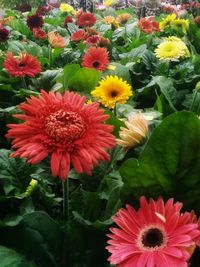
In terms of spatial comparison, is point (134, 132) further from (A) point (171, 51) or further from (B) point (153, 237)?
(A) point (171, 51)

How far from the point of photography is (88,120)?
0.92 meters

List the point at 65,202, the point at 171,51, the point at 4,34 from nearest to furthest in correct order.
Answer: the point at 65,202
the point at 171,51
the point at 4,34

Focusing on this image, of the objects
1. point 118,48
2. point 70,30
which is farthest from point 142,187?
point 70,30

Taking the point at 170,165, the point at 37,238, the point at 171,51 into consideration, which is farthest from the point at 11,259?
the point at 171,51

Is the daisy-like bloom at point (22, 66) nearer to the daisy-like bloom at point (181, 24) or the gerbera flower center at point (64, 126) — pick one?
the gerbera flower center at point (64, 126)

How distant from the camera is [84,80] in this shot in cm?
181

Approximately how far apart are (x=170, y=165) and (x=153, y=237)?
0.21m

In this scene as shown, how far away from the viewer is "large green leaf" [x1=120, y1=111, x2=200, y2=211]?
2.97 feet

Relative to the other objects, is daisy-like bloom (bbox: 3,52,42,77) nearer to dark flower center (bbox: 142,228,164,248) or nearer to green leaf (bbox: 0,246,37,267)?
green leaf (bbox: 0,246,37,267)

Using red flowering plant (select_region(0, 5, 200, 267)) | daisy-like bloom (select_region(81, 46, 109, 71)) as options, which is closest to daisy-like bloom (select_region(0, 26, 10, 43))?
daisy-like bloom (select_region(81, 46, 109, 71))

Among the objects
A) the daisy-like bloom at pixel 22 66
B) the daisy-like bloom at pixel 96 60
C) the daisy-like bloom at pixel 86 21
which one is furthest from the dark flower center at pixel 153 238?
the daisy-like bloom at pixel 86 21

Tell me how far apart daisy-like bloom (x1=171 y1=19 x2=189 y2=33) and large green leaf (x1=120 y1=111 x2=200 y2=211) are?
2.48m

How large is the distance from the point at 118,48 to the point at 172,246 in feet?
7.55

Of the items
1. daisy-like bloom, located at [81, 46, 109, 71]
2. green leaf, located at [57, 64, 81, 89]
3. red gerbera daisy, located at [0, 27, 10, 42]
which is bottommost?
red gerbera daisy, located at [0, 27, 10, 42]
